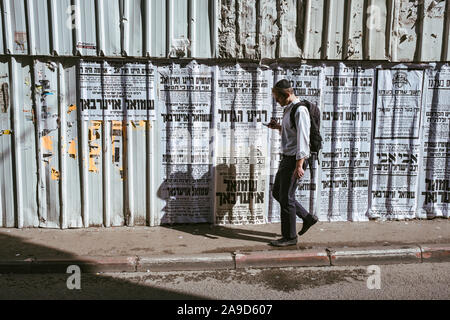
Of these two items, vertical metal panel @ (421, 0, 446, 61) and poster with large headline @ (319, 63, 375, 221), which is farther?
poster with large headline @ (319, 63, 375, 221)

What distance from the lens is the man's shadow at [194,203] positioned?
642 centimetres

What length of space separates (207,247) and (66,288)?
5.82ft

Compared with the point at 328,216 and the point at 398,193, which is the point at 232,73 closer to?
the point at 328,216

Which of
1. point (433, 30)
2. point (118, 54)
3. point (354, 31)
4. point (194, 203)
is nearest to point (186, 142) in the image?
point (194, 203)

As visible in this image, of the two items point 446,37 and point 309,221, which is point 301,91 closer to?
point 309,221

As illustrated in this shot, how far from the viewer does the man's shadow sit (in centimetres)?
642

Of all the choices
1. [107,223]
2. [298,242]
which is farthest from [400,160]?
[107,223]

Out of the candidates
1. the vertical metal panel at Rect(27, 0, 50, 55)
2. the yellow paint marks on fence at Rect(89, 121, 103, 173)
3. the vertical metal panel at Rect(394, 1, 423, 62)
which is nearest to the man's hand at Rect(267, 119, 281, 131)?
the vertical metal panel at Rect(394, 1, 423, 62)

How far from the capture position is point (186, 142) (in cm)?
636

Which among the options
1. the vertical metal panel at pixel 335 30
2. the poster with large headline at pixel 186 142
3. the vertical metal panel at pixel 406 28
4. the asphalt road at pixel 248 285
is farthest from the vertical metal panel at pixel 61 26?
the vertical metal panel at pixel 406 28

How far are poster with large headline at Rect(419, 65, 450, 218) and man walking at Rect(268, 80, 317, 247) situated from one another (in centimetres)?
229

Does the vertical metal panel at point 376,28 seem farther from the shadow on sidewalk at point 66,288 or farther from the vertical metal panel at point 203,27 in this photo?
the shadow on sidewalk at point 66,288

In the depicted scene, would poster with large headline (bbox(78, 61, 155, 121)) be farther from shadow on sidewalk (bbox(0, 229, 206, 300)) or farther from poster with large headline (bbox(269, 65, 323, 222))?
shadow on sidewalk (bbox(0, 229, 206, 300))

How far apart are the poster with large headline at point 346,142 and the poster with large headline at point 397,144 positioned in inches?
6.1
